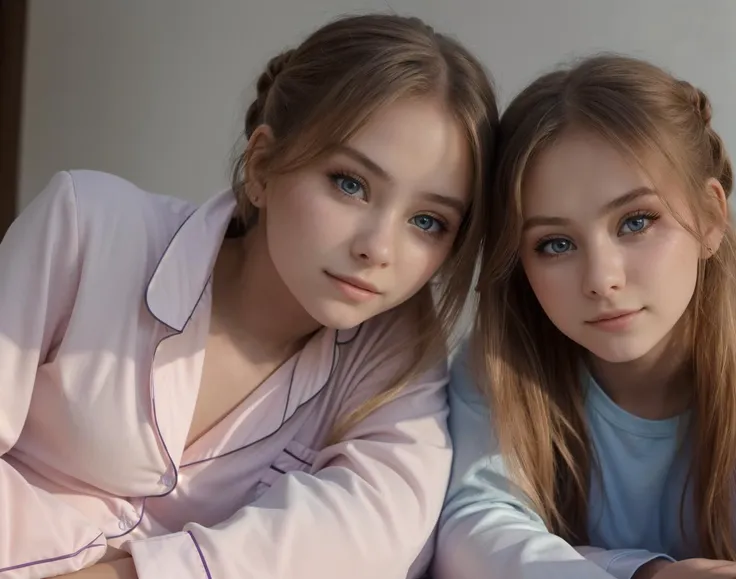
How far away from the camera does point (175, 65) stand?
4.26ft

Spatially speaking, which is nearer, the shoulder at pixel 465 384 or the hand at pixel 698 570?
the hand at pixel 698 570

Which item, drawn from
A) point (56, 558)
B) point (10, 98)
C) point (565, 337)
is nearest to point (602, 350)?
point (565, 337)

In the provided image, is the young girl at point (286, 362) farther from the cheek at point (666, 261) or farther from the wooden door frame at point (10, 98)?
the wooden door frame at point (10, 98)

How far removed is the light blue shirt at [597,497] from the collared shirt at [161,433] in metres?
0.03

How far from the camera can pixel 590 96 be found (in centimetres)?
73

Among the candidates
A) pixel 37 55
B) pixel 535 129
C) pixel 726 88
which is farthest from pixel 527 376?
pixel 37 55

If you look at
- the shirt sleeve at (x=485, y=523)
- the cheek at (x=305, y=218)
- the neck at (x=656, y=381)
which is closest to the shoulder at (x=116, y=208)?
the cheek at (x=305, y=218)

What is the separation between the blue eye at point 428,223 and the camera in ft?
2.38

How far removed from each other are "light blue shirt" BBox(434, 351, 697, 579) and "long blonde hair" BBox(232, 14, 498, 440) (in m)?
0.09

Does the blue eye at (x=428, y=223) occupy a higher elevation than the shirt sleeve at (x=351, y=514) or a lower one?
higher

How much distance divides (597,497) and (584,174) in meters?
0.32

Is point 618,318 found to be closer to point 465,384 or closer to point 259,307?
point 465,384

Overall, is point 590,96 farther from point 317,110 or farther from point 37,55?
point 37,55

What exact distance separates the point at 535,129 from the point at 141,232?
0.37 metres
